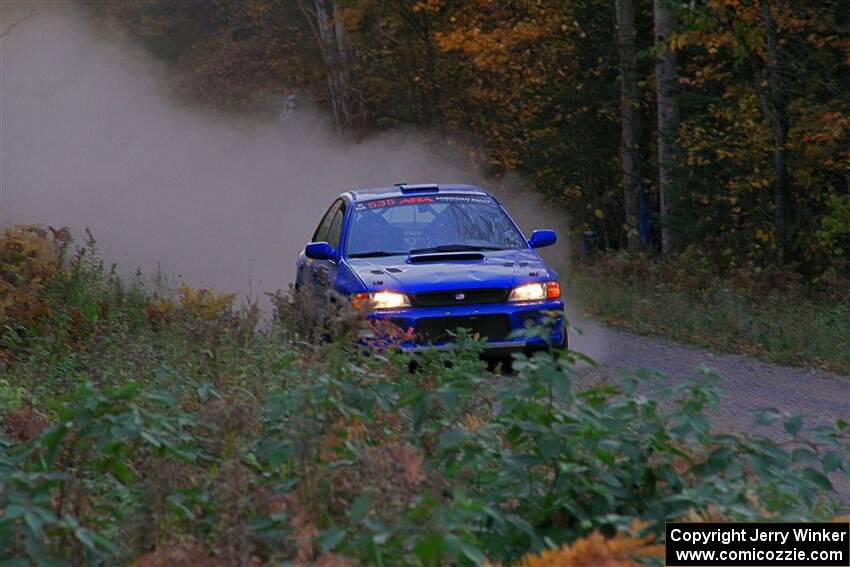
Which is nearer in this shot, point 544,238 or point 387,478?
point 387,478

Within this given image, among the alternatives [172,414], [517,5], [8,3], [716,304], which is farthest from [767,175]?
[8,3]

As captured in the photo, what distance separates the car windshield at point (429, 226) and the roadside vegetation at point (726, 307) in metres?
2.95

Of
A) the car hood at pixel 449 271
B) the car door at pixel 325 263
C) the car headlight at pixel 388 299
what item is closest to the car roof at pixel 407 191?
the car door at pixel 325 263

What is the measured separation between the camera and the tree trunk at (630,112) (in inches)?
1001

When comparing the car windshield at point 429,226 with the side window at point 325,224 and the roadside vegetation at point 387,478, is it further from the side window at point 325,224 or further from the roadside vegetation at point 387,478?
the roadside vegetation at point 387,478

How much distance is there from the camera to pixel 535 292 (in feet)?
40.7

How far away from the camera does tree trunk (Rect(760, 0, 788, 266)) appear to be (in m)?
19.7

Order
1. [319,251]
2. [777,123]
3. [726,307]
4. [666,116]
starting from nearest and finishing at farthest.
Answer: [319,251] → [726,307] → [777,123] → [666,116]

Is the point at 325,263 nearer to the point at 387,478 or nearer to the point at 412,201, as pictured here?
the point at 412,201

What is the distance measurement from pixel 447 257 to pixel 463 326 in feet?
3.52

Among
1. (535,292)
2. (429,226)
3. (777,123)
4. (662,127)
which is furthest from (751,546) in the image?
(662,127)

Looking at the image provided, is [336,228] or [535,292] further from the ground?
[336,228]

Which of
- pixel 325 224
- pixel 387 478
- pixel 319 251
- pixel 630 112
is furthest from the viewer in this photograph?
pixel 630 112

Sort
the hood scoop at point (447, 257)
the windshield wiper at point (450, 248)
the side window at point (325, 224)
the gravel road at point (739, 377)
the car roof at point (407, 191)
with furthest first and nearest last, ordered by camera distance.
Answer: the side window at point (325, 224), the car roof at point (407, 191), the windshield wiper at point (450, 248), the hood scoop at point (447, 257), the gravel road at point (739, 377)
